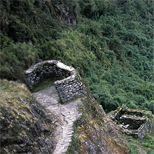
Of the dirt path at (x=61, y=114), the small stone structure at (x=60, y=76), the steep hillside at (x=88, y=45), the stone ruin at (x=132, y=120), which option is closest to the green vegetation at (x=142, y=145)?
the steep hillside at (x=88, y=45)

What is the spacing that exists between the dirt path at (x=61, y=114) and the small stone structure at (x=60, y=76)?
1.35ft

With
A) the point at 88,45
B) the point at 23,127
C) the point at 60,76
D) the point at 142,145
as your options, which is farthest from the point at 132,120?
the point at 88,45

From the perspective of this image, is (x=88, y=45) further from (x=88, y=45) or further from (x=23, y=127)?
(x=23, y=127)

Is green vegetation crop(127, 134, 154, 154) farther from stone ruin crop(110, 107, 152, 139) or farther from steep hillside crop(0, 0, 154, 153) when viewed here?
stone ruin crop(110, 107, 152, 139)

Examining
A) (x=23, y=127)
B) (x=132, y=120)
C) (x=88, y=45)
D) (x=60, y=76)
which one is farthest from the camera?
(x=88, y=45)

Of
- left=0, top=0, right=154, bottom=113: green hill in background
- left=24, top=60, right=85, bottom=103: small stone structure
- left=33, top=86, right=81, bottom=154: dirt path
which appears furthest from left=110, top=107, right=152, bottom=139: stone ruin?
left=33, top=86, right=81, bottom=154: dirt path

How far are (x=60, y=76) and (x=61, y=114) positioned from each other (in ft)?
10.3

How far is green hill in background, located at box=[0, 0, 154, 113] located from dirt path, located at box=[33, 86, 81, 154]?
2091mm

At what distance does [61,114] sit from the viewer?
725 cm

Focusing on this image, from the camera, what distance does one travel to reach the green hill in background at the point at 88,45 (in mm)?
12444

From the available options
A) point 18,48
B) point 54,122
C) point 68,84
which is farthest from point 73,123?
point 18,48

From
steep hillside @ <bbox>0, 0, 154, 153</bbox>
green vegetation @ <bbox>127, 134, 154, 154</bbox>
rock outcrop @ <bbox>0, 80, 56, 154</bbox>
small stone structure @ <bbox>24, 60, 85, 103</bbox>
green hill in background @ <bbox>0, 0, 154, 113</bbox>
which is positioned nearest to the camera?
rock outcrop @ <bbox>0, 80, 56, 154</bbox>

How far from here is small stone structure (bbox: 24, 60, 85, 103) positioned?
7.93m

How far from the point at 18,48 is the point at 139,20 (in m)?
26.4
